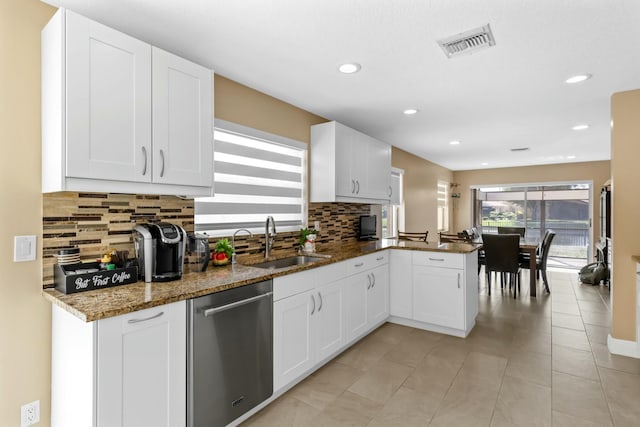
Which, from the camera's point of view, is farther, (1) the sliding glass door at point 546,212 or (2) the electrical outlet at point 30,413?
(1) the sliding glass door at point 546,212

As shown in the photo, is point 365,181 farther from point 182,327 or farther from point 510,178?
point 510,178

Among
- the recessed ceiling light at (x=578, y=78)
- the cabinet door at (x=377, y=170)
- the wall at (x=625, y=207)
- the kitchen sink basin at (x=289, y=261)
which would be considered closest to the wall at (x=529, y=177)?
the wall at (x=625, y=207)

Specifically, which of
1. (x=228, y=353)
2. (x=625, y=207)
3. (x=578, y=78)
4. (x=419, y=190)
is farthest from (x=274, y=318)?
(x=419, y=190)

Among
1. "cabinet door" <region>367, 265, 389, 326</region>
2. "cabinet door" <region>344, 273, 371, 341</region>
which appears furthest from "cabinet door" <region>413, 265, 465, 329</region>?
"cabinet door" <region>344, 273, 371, 341</region>

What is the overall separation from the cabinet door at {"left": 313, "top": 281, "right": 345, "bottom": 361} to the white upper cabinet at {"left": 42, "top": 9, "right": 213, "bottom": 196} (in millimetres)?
1308

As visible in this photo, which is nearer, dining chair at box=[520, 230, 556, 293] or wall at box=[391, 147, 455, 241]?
dining chair at box=[520, 230, 556, 293]

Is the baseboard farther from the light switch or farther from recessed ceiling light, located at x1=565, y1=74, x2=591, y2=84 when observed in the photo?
the light switch

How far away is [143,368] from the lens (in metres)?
1.56

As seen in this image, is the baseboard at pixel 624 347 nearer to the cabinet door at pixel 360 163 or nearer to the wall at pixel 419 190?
the cabinet door at pixel 360 163

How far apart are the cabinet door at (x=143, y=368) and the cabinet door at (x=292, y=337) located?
68cm

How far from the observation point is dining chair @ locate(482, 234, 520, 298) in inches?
194

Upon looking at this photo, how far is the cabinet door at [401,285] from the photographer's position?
3709 millimetres

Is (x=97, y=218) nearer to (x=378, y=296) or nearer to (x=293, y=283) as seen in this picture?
(x=293, y=283)

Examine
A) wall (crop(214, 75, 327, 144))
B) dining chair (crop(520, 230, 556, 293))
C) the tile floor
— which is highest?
wall (crop(214, 75, 327, 144))
